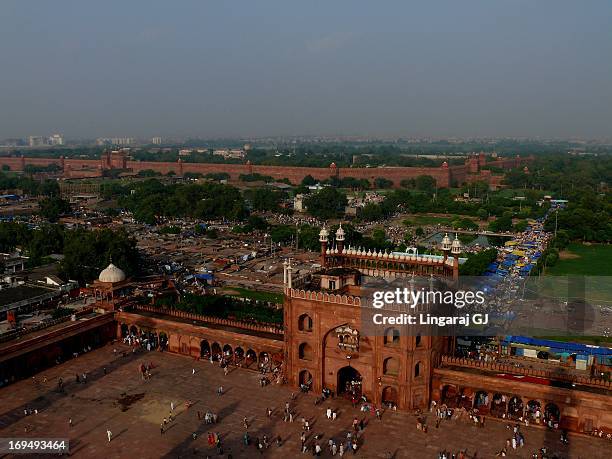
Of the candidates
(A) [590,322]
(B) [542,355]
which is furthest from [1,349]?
(A) [590,322]

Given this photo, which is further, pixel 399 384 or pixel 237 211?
pixel 237 211

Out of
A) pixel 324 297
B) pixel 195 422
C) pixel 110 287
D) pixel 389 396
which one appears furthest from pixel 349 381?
pixel 110 287

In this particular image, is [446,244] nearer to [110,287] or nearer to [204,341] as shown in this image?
[204,341]

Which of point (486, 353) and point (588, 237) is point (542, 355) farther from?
point (588, 237)

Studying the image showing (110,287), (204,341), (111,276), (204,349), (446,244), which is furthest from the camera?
(111,276)

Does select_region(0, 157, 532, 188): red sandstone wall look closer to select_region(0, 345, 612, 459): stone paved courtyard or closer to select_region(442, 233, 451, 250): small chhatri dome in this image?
select_region(442, 233, 451, 250): small chhatri dome

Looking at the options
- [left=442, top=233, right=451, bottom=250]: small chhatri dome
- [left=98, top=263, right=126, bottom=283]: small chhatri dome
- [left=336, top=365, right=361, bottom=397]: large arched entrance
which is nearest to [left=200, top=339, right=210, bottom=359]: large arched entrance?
[left=98, top=263, right=126, bottom=283]: small chhatri dome

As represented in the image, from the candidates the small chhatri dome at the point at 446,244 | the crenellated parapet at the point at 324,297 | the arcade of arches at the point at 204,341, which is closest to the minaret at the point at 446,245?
the small chhatri dome at the point at 446,244
